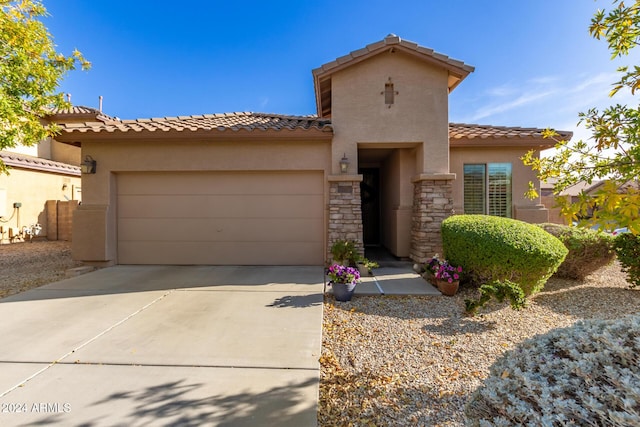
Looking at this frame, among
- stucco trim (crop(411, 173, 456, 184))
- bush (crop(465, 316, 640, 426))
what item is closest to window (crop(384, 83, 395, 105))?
stucco trim (crop(411, 173, 456, 184))

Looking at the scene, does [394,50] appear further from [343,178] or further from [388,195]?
[388,195]

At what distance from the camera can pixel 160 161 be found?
7566 mm

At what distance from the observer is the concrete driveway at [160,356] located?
2.38m

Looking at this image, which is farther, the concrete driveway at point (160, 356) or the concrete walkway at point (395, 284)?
the concrete walkway at point (395, 284)

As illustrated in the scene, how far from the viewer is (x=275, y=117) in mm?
9812

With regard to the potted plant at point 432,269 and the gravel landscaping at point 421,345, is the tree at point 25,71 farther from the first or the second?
the potted plant at point 432,269

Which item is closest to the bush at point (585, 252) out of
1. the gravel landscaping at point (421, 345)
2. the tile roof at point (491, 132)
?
the gravel landscaping at point (421, 345)

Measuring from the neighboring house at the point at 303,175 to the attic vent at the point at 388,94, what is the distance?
0.09 feet

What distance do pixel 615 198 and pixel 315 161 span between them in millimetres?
6079

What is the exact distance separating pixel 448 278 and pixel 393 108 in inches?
178

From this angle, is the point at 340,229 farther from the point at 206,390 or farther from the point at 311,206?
the point at 206,390

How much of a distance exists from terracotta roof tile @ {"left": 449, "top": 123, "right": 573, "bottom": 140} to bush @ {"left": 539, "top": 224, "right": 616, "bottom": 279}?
2.55m

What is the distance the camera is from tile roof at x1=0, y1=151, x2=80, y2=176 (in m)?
12.0

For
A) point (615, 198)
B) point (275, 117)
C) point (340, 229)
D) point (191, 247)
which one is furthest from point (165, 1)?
point (615, 198)
